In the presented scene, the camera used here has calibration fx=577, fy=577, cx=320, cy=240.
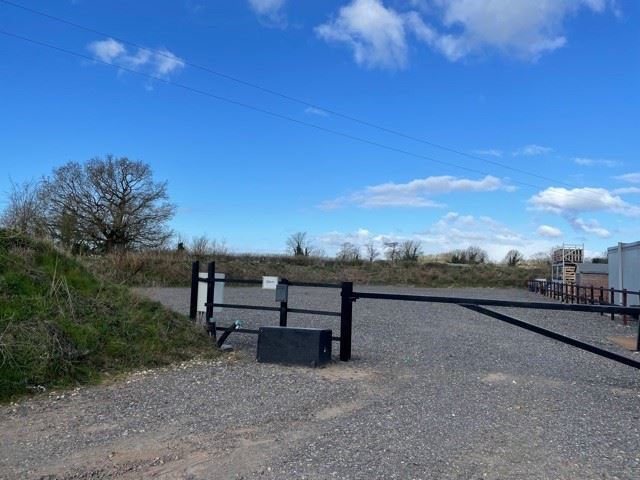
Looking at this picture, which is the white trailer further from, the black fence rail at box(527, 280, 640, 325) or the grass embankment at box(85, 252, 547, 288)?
the grass embankment at box(85, 252, 547, 288)

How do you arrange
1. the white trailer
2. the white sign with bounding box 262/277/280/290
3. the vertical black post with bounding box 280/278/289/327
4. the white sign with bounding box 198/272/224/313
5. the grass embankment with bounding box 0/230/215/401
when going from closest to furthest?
the grass embankment with bounding box 0/230/215/401 → the vertical black post with bounding box 280/278/289/327 → the white sign with bounding box 262/277/280/290 → the white sign with bounding box 198/272/224/313 → the white trailer

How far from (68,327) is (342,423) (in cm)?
437

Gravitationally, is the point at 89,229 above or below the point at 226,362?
above

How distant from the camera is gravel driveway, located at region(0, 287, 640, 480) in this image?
14.8 feet

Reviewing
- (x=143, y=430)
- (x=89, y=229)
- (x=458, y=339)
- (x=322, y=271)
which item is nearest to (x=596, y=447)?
(x=143, y=430)

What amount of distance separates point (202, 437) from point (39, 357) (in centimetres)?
304

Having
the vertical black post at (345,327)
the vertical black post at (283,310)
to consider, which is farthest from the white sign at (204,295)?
the vertical black post at (345,327)

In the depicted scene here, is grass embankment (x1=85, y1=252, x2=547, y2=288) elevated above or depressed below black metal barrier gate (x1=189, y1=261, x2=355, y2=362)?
above

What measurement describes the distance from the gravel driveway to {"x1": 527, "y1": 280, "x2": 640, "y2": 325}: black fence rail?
10.9 metres

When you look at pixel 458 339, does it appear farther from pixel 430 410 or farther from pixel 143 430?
pixel 143 430

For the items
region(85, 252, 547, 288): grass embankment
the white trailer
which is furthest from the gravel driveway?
region(85, 252, 547, 288): grass embankment

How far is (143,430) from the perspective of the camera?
17.7 feet

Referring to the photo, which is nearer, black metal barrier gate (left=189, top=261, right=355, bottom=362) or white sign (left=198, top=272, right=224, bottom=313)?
black metal barrier gate (left=189, top=261, right=355, bottom=362)

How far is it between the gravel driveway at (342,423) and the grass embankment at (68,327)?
46 centimetres
